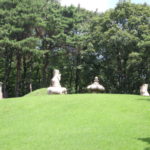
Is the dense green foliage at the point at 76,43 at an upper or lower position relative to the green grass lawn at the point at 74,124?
upper

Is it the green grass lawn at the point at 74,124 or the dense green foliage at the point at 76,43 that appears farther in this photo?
the dense green foliage at the point at 76,43

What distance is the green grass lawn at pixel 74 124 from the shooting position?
28.7ft

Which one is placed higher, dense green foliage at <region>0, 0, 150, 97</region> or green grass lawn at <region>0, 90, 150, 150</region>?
dense green foliage at <region>0, 0, 150, 97</region>

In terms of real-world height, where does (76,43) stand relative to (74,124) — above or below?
above

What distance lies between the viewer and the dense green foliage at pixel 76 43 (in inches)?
1231

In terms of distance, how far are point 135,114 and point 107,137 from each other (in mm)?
3775

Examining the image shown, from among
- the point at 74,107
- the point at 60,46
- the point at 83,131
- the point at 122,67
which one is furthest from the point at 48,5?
the point at 83,131

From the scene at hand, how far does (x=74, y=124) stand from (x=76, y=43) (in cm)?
2266

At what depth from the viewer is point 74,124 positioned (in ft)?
36.6

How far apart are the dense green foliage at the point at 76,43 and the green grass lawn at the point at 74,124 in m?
15.0

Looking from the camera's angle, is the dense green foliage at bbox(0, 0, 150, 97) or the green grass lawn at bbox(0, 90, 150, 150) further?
the dense green foliage at bbox(0, 0, 150, 97)

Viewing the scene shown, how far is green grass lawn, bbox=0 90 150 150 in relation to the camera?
8758 mm

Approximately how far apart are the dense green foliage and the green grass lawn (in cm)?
1496

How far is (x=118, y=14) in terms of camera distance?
3459cm
